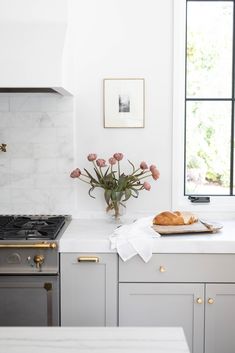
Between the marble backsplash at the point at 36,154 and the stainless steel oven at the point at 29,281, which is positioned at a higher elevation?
the marble backsplash at the point at 36,154

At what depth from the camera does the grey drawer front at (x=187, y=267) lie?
2201 millimetres

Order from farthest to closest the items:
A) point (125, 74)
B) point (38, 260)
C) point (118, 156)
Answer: point (125, 74) < point (118, 156) < point (38, 260)

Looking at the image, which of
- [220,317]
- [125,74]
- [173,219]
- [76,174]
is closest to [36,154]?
[76,174]

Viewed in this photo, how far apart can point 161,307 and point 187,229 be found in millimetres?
442

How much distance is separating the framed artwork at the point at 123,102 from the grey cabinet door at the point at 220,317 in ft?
3.79

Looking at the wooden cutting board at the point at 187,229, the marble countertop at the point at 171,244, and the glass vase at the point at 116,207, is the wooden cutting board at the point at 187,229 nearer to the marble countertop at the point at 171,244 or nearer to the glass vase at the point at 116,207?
the marble countertop at the point at 171,244

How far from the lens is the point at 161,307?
222cm

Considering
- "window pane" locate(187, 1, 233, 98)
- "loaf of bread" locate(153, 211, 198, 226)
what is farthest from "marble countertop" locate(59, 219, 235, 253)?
"window pane" locate(187, 1, 233, 98)

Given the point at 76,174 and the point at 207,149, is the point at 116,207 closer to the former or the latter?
the point at 76,174

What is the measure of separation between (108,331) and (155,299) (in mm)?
1021

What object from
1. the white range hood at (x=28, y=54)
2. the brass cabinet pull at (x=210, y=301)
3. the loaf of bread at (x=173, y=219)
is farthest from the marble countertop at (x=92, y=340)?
the white range hood at (x=28, y=54)

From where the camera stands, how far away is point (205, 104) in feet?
9.47

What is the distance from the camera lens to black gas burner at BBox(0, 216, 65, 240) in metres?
2.22

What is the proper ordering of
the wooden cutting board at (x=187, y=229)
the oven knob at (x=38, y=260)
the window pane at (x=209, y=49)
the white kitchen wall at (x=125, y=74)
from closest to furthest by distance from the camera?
the oven knob at (x=38, y=260), the wooden cutting board at (x=187, y=229), the white kitchen wall at (x=125, y=74), the window pane at (x=209, y=49)
